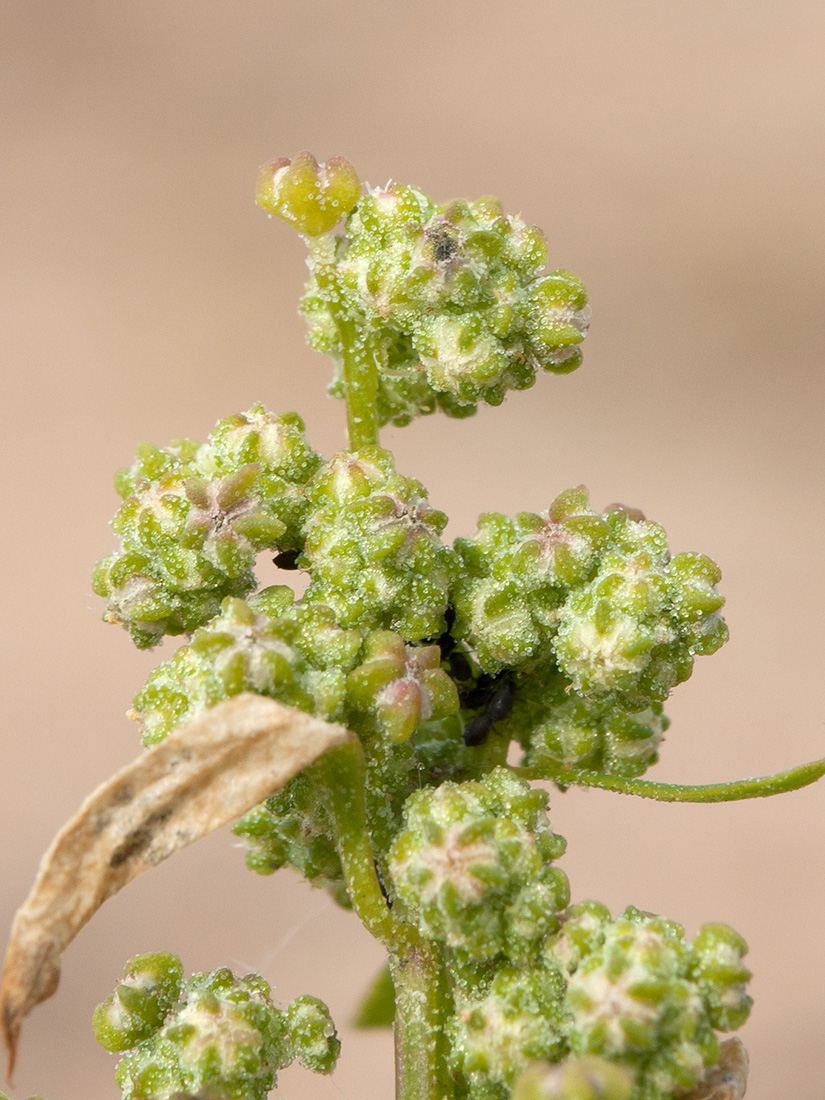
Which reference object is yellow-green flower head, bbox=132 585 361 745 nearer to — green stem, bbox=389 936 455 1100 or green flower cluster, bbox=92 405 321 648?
green flower cluster, bbox=92 405 321 648

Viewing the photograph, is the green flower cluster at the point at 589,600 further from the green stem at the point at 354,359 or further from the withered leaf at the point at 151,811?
the withered leaf at the point at 151,811

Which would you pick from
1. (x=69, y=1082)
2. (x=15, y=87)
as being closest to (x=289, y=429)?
(x=69, y=1082)

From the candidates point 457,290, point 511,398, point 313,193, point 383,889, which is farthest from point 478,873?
point 511,398

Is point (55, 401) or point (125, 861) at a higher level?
point (55, 401)

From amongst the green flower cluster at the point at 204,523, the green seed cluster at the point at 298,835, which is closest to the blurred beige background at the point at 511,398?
the green seed cluster at the point at 298,835

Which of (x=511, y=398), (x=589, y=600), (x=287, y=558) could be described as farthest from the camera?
(x=511, y=398)

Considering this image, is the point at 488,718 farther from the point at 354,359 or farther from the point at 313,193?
the point at 313,193

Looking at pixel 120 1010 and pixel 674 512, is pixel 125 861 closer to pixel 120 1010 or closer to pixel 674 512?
pixel 120 1010
